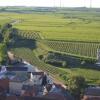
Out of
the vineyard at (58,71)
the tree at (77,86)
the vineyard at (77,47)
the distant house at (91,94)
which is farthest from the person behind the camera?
the vineyard at (77,47)

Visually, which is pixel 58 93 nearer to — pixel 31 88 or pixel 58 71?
pixel 31 88

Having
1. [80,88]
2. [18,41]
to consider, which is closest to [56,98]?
[80,88]

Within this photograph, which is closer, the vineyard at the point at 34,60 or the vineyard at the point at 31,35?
the vineyard at the point at 34,60

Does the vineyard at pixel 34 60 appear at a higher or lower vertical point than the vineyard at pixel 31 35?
lower

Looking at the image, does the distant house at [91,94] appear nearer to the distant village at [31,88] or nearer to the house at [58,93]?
the distant village at [31,88]

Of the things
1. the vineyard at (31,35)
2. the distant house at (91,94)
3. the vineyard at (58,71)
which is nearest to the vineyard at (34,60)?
the vineyard at (58,71)

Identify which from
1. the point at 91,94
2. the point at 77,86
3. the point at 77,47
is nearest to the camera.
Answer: the point at 91,94

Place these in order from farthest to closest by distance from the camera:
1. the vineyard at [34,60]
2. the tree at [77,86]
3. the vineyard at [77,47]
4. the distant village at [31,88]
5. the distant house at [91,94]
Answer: the vineyard at [77,47] < the vineyard at [34,60] < the tree at [77,86] < the distant village at [31,88] < the distant house at [91,94]

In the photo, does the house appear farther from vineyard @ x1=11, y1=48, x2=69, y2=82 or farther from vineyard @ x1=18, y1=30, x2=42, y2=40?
Result: vineyard @ x1=18, y1=30, x2=42, y2=40

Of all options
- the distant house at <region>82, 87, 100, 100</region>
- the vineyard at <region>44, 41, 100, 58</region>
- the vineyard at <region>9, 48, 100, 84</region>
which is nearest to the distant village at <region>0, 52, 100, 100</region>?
the distant house at <region>82, 87, 100, 100</region>

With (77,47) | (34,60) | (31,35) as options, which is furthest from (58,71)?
(31,35)
